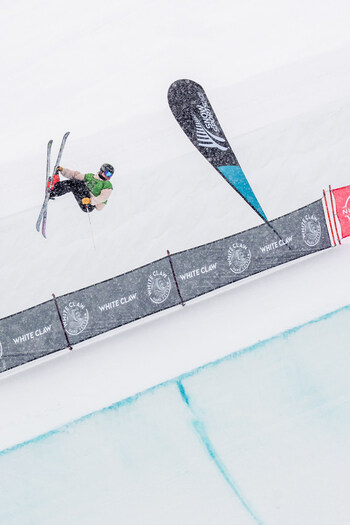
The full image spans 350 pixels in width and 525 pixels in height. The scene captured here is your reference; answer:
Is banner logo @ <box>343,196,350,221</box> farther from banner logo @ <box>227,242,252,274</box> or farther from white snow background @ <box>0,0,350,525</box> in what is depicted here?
banner logo @ <box>227,242,252,274</box>

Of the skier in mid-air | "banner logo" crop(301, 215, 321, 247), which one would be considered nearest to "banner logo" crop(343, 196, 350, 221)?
"banner logo" crop(301, 215, 321, 247)

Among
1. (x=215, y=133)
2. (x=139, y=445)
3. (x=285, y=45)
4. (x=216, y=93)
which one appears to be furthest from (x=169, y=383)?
(x=285, y=45)

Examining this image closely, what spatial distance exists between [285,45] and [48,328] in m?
11.5

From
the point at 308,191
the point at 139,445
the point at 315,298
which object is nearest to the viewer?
the point at 139,445

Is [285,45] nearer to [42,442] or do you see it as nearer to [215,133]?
[215,133]

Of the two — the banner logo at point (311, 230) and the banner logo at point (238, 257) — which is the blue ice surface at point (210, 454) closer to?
the banner logo at point (238, 257)

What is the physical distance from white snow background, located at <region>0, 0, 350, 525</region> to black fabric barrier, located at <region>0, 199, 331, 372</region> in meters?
0.51

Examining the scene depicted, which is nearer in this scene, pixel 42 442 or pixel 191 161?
pixel 42 442

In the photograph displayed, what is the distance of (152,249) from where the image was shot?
12.6 m

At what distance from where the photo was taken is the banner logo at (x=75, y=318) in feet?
28.8

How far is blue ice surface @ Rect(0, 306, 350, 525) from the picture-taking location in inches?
271

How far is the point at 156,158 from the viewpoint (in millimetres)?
13938

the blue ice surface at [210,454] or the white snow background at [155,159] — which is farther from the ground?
the white snow background at [155,159]

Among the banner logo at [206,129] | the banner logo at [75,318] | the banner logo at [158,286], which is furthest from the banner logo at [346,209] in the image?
the banner logo at [75,318]
